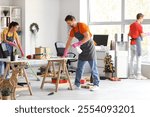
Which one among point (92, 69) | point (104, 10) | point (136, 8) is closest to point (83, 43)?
point (92, 69)

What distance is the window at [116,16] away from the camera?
28.9 feet

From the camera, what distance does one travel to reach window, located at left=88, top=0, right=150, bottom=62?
880 centimetres

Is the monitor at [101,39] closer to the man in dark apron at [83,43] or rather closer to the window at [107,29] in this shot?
the window at [107,29]

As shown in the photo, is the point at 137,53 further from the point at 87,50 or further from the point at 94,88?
the point at 87,50

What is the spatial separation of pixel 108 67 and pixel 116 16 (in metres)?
1.93

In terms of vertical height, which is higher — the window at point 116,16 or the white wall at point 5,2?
the white wall at point 5,2

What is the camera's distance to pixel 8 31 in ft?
24.1

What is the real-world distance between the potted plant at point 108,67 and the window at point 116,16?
1114 millimetres

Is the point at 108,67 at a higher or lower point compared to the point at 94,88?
higher

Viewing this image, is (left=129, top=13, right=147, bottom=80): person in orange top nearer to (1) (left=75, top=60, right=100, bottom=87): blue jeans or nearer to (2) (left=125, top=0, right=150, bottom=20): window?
(2) (left=125, top=0, right=150, bottom=20): window

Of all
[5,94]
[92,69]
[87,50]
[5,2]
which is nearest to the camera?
[5,94]

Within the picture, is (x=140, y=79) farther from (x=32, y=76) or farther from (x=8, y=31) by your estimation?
(x=8, y=31)

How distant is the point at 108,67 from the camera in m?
8.33

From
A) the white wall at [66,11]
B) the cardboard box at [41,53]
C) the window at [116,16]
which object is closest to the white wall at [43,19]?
the white wall at [66,11]
